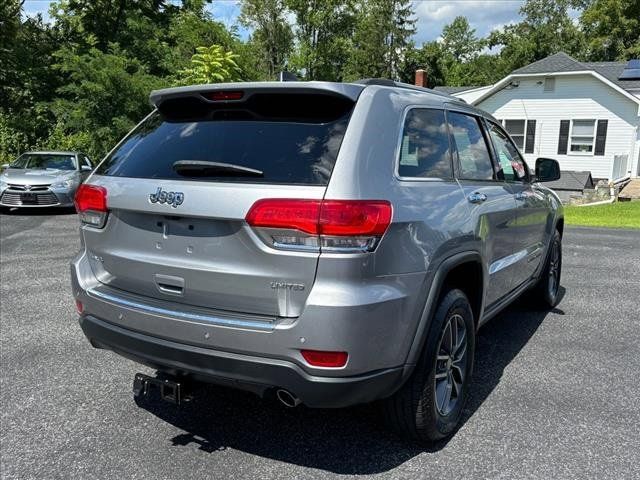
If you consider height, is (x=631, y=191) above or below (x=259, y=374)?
below

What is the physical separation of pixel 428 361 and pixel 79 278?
196 centimetres

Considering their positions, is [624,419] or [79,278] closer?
[79,278]

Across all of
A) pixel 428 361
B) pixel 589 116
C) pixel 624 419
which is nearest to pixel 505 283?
pixel 624 419

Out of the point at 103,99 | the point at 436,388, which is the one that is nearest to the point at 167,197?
the point at 436,388

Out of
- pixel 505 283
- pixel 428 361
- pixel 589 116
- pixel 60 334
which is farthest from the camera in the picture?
pixel 589 116

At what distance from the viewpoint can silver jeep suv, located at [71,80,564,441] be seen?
7.94 ft

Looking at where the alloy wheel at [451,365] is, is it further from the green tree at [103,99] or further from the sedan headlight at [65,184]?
the green tree at [103,99]

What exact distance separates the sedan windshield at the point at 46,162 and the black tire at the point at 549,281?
1185 cm

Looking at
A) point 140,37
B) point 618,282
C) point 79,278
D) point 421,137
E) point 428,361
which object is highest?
point 140,37

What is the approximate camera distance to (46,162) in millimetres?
14039

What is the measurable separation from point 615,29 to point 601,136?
88.1 feet

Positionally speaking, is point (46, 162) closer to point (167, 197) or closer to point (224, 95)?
point (224, 95)

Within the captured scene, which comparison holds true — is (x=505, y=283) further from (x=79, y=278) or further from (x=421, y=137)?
(x=79, y=278)

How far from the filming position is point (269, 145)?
2652 millimetres
